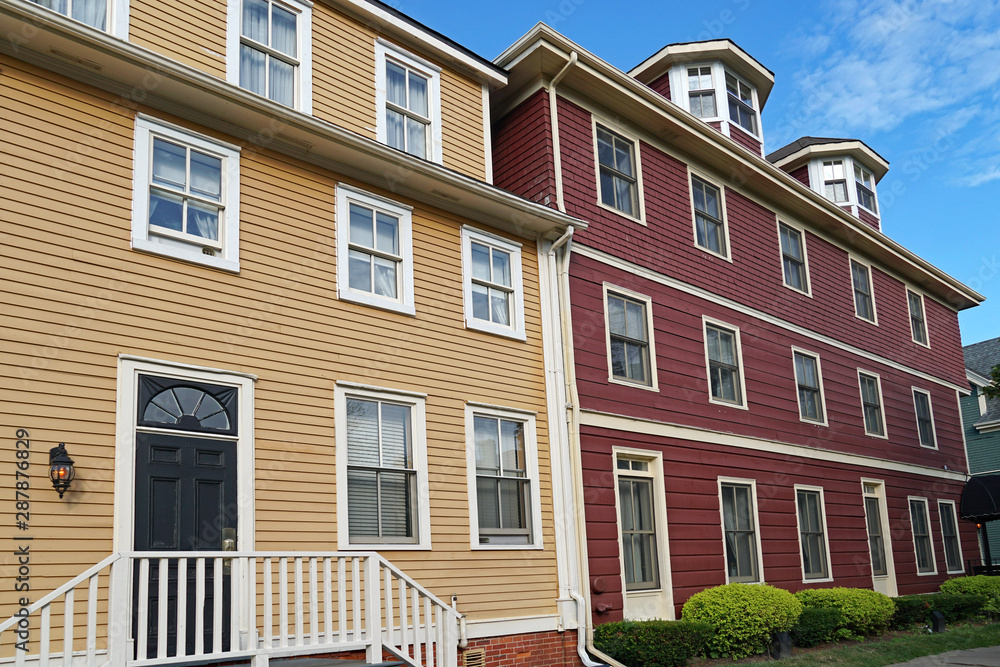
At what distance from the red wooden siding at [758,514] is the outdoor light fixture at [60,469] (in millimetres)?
7074

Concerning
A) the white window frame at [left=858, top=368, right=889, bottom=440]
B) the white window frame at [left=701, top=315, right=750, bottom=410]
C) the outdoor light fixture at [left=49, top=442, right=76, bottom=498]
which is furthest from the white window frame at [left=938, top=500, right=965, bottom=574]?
the outdoor light fixture at [left=49, top=442, right=76, bottom=498]

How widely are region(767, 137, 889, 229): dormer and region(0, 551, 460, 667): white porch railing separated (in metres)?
18.1

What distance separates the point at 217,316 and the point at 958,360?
23.6 metres

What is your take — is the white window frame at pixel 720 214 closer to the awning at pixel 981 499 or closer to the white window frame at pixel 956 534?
the awning at pixel 981 499

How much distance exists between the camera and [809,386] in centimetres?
1903

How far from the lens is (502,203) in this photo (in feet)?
40.9

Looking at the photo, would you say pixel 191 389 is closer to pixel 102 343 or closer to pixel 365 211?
pixel 102 343

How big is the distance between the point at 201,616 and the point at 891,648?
470 inches

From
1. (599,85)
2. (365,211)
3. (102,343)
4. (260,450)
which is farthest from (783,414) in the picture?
(102,343)

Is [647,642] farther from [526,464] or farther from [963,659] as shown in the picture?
[963,659]

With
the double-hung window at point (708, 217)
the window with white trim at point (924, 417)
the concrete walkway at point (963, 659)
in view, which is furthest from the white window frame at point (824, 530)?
the window with white trim at point (924, 417)

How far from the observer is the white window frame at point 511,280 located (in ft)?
39.9

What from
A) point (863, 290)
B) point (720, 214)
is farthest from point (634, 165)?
point (863, 290)

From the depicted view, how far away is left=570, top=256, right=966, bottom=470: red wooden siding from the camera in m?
13.8
